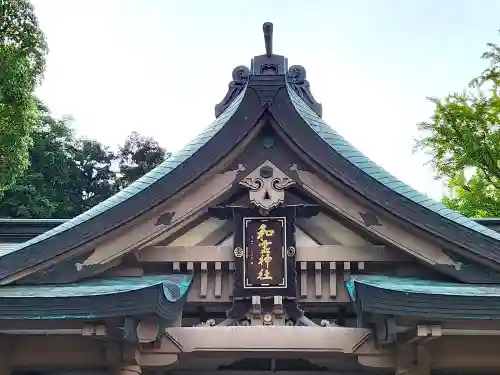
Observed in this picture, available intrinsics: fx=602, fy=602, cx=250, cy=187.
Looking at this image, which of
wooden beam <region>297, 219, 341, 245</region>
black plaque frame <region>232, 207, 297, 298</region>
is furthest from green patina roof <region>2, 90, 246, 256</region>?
wooden beam <region>297, 219, 341, 245</region>

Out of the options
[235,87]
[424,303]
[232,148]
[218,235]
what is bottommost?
[424,303]

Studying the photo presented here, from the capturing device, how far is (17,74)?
16.9 m

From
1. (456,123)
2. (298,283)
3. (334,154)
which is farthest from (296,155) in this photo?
(456,123)

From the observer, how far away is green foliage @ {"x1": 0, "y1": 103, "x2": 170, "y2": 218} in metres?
29.5

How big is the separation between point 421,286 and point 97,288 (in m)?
2.85

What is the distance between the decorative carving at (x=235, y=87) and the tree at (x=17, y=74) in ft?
36.6

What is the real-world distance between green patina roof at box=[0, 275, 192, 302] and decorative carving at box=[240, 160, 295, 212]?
99cm

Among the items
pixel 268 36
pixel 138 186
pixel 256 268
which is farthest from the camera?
pixel 268 36

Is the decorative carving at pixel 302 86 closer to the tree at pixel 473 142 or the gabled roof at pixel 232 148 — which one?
the gabled roof at pixel 232 148

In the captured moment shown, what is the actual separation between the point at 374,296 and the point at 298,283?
3.39 feet

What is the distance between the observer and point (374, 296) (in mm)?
4773

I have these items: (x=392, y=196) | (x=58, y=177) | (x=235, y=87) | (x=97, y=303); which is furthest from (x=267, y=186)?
(x=58, y=177)

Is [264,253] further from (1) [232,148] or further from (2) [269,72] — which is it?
(2) [269,72]

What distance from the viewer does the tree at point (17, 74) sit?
16906mm
